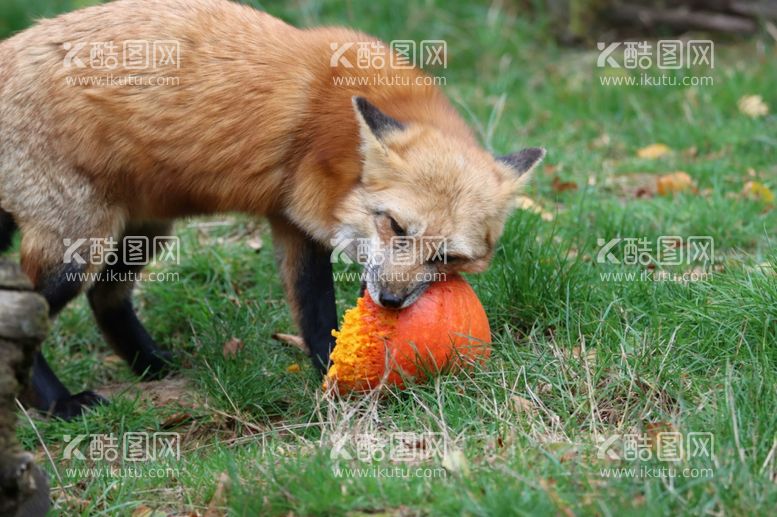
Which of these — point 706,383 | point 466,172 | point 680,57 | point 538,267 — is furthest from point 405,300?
point 680,57

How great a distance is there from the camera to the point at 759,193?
22.5 ft

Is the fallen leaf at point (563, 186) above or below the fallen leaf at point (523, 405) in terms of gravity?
above

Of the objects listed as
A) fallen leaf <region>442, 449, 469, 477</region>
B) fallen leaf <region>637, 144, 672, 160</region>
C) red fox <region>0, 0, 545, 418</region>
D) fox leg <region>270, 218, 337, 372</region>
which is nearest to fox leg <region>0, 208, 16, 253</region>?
red fox <region>0, 0, 545, 418</region>

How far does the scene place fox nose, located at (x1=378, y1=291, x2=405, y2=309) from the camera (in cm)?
442

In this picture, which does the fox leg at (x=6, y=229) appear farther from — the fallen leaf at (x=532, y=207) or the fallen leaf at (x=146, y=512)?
the fallen leaf at (x=532, y=207)

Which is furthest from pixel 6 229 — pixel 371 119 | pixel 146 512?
pixel 371 119

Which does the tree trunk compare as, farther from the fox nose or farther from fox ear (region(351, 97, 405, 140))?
fox ear (region(351, 97, 405, 140))

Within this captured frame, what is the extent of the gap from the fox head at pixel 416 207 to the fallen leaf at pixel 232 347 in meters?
1.18

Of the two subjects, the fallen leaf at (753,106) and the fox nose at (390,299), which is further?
the fallen leaf at (753,106)

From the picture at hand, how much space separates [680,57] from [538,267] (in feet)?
18.4

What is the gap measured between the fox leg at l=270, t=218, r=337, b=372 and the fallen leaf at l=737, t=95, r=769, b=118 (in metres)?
5.11

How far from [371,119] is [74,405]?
2.58m

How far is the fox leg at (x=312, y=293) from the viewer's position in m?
5.31

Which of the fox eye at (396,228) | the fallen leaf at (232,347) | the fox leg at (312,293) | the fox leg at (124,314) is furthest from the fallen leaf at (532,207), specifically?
the fox leg at (124,314)
